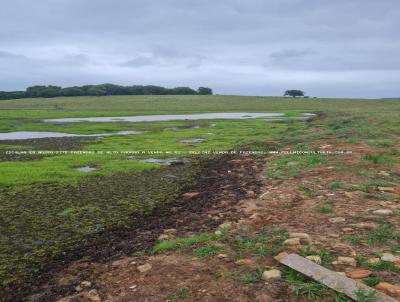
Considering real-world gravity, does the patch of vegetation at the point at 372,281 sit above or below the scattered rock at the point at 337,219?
above

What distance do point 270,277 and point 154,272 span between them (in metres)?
2.05

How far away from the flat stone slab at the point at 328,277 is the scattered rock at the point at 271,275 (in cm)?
23

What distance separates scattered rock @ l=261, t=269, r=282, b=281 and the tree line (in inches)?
6376

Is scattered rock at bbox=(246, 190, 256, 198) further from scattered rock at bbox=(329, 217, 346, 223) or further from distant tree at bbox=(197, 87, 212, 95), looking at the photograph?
distant tree at bbox=(197, 87, 212, 95)

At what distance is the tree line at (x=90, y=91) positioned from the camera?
539ft

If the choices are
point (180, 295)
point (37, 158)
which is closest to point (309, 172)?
point (180, 295)

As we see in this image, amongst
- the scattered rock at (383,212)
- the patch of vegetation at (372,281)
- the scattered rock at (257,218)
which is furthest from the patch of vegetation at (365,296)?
the scattered rock at (383,212)

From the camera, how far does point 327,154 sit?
2022cm

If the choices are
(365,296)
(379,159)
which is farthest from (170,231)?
(379,159)

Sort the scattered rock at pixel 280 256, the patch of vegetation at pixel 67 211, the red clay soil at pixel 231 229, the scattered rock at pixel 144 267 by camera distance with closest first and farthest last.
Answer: the red clay soil at pixel 231 229 → the scattered rock at pixel 280 256 → the scattered rock at pixel 144 267 → the patch of vegetation at pixel 67 211

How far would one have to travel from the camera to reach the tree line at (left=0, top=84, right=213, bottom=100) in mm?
164250

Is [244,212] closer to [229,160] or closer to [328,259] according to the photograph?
[328,259]

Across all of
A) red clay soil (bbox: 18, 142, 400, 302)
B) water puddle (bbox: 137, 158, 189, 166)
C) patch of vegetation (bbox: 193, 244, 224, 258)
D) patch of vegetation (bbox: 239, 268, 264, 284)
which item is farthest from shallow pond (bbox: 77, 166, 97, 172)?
patch of vegetation (bbox: 239, 268, 264, 284)

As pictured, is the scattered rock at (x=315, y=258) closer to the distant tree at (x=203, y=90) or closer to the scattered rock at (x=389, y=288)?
the scattered rock at (x=389, y=288)
